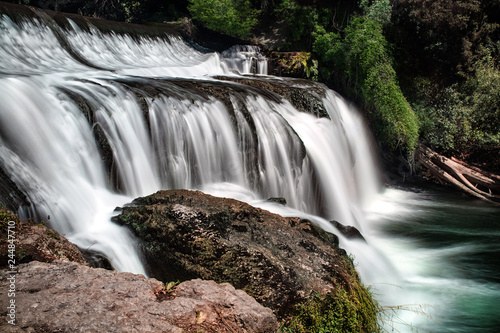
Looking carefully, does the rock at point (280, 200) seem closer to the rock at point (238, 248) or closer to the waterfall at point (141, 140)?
the waterfall at point (141, 140)

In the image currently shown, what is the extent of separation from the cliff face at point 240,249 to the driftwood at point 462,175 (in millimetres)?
8432

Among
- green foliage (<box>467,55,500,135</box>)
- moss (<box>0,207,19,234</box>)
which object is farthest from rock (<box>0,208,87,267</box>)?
green foliage (<box>467,55,500,135</box>)

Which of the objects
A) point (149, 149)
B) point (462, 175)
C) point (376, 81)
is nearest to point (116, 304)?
point (149, 149)

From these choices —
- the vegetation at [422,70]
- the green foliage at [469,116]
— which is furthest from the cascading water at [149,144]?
the green foliage at [469,116]

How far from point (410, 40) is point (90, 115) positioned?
1148cm

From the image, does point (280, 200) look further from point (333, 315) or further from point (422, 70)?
point (422, 70)

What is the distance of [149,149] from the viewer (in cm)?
652

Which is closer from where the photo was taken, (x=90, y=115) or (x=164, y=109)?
(x=90, y=115)

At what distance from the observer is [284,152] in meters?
7.85

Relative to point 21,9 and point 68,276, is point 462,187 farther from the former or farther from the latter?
point 21,9

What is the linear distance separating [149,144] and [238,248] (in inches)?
130

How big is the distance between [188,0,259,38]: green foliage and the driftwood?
9.08 metres

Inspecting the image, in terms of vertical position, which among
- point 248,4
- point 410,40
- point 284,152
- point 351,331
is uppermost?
point 248,4

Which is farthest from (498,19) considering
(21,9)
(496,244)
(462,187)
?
(21,9)
